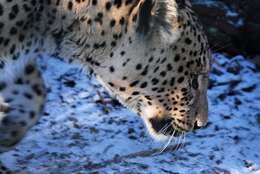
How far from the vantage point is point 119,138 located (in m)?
4.60

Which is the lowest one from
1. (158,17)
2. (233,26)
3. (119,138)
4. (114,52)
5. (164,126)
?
(119,138)

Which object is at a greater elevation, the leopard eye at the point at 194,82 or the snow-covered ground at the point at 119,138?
the leopard eye at the point at 194,82

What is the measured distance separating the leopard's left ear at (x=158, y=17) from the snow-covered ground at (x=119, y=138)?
978 mm

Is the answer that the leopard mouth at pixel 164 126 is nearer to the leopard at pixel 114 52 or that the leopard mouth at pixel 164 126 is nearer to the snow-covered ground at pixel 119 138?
the leopard at pixel 114 52

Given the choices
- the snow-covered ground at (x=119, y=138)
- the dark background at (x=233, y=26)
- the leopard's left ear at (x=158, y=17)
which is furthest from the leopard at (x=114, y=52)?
the dark background at (x=233, y=26)

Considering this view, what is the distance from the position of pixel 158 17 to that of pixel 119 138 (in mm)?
1507

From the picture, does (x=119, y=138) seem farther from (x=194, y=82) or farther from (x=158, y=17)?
(x=158, y=17)

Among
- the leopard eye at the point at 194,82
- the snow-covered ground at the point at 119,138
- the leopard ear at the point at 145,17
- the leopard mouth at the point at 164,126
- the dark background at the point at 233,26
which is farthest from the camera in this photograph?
the dark background at the point at 233,26

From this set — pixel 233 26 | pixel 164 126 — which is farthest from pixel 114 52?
pixel 233 26

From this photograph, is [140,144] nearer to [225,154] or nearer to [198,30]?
[225,154]

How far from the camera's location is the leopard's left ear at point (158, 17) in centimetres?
321

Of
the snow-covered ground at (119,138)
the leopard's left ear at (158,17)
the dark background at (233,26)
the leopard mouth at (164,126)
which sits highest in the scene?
the leopard's left ear at (158,17)

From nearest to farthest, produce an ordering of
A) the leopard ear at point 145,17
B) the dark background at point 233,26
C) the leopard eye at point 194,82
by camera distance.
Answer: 1. the leopard ear at point 145,17
2. the leopard eye at point 194,82
3. the dark background at point 233,26

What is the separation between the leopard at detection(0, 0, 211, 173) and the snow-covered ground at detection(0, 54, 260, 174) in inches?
20.5
